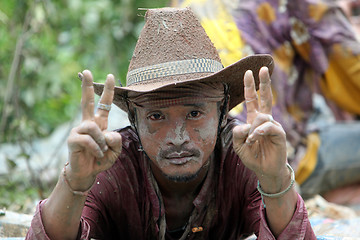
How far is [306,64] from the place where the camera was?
5.02 metres

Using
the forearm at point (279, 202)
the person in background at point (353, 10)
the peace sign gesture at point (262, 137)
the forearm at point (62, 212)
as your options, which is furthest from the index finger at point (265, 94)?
→ the person in background at point (353, 10)

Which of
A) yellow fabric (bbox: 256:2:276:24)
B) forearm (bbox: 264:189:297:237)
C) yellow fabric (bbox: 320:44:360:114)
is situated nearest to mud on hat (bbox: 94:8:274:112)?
forearm (bbox: 264:189:297:237)

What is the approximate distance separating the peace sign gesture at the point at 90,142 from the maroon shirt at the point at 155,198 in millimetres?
487

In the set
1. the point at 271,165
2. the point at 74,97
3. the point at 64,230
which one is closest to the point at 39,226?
the point at 64,230

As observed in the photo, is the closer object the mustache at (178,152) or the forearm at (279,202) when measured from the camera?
the forearm at (279,202)

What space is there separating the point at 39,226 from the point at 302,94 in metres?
3.61

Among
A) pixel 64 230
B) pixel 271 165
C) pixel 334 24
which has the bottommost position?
pixel 64 230

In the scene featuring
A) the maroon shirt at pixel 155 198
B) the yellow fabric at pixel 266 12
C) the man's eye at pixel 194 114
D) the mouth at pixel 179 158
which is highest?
the yellow fabric at pixel 266 12

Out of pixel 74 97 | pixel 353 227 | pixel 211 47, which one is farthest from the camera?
pixel 74 97

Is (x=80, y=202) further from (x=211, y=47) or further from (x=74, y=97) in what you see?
(x=74, y=97)

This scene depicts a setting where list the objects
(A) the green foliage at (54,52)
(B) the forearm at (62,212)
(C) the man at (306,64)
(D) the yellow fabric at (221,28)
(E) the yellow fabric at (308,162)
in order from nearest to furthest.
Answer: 1. (B) the forearm at (62,212)
2. (D) the yellow fabric at (221,28)
3. (C) the man at (306,64)
4. (E) the yellow fabric at (308,162)
5. (A) the green foliage at (54,52)

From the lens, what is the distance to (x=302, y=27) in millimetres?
4777

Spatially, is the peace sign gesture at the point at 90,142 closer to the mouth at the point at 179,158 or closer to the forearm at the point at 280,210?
the mouth at the point at 179,158

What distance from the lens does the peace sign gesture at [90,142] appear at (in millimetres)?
1760
